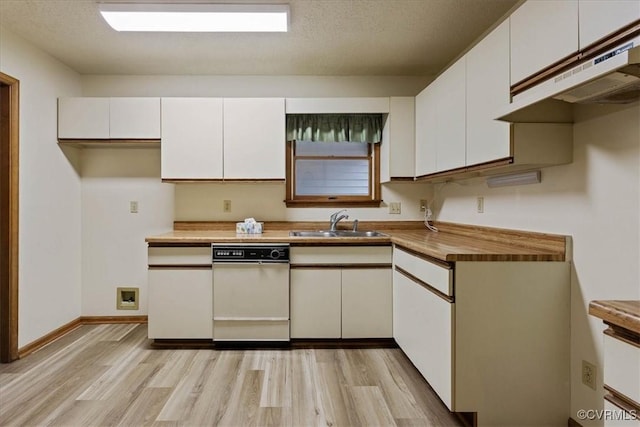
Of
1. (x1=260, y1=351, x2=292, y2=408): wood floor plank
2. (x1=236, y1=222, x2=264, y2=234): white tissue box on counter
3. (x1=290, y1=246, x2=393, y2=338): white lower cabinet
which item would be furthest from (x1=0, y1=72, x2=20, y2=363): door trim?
(x1=290, y1=246, x2=393, y2=338): white lower cabinet

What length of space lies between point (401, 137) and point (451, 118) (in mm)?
792

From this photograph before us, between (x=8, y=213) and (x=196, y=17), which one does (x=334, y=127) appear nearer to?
(x=196, y=17)

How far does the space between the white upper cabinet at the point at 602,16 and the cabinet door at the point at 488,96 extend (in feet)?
1.37

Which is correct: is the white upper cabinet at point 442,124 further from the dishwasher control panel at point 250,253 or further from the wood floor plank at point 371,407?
the wood floor plank at point 371,407

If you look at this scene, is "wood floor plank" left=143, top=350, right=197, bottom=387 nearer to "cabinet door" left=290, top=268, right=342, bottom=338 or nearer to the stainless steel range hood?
"cabinet door" left=290, top=268, right=342, bottom=338

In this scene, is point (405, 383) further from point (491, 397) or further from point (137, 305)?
point (137, 305)

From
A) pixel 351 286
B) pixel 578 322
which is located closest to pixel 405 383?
pixel 351 286

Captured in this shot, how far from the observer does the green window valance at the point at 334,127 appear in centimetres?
325

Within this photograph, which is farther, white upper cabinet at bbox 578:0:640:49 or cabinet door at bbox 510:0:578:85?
cabinet door at bbox 510:0:578:85

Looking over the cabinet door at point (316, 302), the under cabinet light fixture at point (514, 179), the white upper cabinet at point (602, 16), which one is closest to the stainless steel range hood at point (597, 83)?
the white upper cabinet at point (602, 16)

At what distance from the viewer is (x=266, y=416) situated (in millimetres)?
1877

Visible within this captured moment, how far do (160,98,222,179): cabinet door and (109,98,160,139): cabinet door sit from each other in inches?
3.6

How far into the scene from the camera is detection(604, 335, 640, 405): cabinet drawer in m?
0.85

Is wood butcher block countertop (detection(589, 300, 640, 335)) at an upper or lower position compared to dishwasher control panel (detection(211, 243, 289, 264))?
upper
